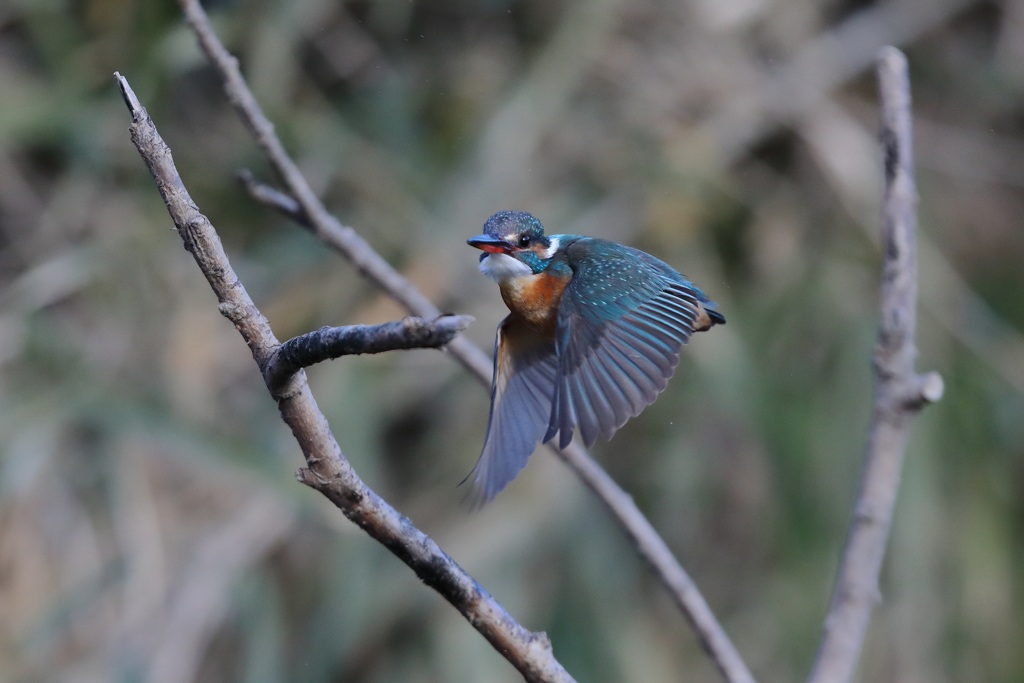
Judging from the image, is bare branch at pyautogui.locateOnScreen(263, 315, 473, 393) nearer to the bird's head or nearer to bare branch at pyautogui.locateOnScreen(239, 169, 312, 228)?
the bird's head

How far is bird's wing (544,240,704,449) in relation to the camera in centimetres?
77

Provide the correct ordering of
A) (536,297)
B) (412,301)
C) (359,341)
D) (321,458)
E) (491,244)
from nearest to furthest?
(359,341) → (321,458) → (491,244) → (536,297) → (412,301)

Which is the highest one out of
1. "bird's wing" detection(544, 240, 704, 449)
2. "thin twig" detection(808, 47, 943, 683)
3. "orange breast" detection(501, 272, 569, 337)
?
"orange breast" detection(501, 272, 569, 337)

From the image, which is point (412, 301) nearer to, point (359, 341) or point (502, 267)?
point (502, 267)

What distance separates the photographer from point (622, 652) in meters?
2.41

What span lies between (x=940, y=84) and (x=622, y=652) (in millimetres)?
2071

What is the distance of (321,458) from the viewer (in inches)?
24.1

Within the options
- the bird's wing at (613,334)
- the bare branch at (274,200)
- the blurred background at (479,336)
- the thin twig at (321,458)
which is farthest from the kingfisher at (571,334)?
the blurred background at (479,336)

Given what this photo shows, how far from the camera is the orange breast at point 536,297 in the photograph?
0.94 metres

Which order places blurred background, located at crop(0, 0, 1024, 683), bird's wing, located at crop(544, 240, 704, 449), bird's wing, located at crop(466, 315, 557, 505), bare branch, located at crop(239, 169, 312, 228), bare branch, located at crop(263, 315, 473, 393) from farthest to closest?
blurred background, located at crop(0, 0, 1024, 683) < bare branch, located at crop(239, 169, 312, 228) < bird's wing, located at crop(466, 315, 557, 505) < bird's wing, located at crop(544, 240, 704, 449) < bare branch, located at crop(263, 315, 473, 393)

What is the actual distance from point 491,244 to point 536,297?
0.45 ft

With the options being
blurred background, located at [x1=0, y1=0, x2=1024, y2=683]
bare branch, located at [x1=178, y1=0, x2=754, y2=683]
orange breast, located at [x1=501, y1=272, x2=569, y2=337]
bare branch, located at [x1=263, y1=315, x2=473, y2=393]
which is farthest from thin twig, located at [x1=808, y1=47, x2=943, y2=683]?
blurred background, located at [x1=0, y1=0, x2=1024, y2=683]

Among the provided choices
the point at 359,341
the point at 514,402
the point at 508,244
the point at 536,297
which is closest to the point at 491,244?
the point at 508,244

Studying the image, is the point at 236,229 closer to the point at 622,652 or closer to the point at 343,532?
the point at 343,532
